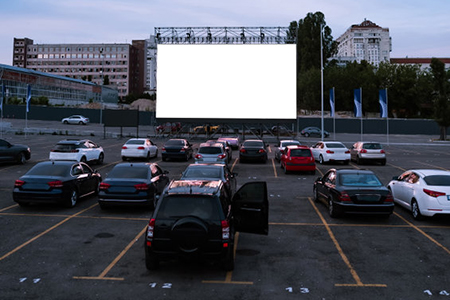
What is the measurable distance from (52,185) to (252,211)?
6.74 m

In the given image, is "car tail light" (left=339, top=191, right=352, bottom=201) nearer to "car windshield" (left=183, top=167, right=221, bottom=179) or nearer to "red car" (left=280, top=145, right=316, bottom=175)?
"car windshield" (left=183, top=167, right=221, bottom=179)

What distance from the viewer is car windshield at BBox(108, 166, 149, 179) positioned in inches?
463

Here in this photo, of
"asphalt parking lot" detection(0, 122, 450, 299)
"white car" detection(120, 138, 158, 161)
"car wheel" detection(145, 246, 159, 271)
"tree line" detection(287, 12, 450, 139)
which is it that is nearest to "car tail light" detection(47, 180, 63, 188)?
"asphalt parking lot" detection(0, 122, 450, 299)

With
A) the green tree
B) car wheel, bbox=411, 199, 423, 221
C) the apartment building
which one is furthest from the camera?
the apartment building

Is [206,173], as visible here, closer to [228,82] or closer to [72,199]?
[72,199]

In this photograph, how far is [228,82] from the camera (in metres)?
43.8

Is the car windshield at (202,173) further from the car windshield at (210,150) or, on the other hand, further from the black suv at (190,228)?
the car windshield at (210,150)

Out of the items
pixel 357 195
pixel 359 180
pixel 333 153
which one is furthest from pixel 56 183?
pixel 333 153

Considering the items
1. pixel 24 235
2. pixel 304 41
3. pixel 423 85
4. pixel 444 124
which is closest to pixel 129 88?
pixel 304 41

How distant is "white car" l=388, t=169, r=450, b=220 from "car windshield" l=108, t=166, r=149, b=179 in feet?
25.4

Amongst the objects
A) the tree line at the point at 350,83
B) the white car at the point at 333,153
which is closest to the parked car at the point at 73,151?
the white car at the point at 333,153

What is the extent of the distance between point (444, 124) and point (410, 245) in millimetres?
46284

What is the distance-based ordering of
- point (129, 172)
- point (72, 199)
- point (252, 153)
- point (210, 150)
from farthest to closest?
point (252, 153) < point (210, 150) < point (72, 199) < point (129, 172)

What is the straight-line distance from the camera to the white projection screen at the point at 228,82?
43.0m
